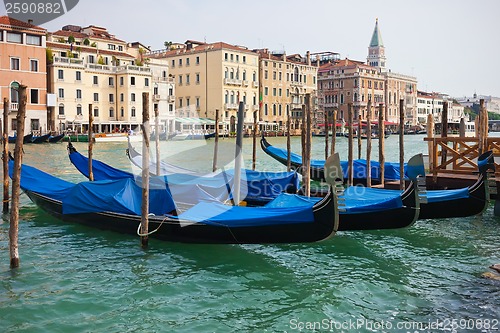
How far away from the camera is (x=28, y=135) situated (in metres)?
20.8

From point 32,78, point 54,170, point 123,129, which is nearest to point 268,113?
point 123,129

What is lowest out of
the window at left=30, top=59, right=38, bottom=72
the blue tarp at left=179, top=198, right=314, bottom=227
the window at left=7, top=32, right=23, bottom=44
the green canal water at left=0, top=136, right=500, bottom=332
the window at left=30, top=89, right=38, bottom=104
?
the green canal water at left=0, top=136, right=500, bottom=332

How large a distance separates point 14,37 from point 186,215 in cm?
2018

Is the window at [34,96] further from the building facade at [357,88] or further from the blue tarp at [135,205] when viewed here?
the building facade at [357,88]

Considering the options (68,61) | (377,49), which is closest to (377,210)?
(68,61)

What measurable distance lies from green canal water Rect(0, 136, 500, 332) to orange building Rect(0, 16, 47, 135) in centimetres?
1823

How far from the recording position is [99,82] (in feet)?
83.2

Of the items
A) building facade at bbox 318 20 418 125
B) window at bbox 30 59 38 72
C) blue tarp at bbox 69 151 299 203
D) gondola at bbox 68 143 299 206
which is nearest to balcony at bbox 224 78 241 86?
window at bbox 30 59 38 72

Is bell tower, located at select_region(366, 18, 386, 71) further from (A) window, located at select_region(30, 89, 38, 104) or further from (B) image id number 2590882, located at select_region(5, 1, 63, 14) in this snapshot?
(B) image id number 2590882, located at select_region(5, 1, 63, 14)

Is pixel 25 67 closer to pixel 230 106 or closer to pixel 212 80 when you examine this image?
pixel 212 80

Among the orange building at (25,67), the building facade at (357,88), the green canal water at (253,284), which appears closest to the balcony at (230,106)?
the orange building at (25,67)

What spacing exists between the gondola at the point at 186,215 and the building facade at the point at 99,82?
19054 millimetres

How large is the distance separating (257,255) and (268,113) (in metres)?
29.3

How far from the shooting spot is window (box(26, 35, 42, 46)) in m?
22.1
